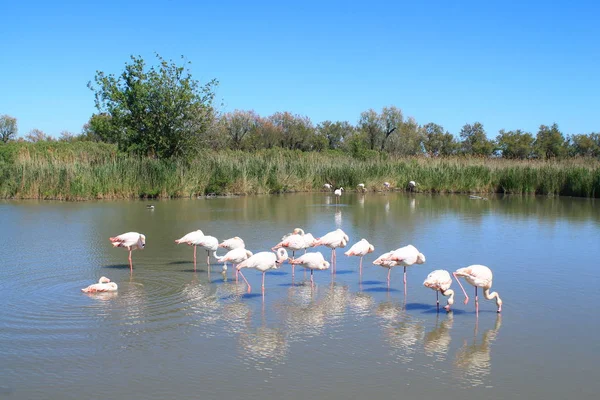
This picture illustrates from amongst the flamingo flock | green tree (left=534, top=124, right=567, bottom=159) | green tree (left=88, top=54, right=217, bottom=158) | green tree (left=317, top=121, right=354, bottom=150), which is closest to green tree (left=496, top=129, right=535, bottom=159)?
green tree (left=534, top=124, right=567, bottom=159)

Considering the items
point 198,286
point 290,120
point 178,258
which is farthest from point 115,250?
point 290,120

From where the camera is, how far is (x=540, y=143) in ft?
209

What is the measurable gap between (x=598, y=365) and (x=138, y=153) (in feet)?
77.4

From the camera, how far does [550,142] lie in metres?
63.2

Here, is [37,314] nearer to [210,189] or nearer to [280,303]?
[280,303]

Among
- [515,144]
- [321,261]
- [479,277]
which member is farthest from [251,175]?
[515,144]

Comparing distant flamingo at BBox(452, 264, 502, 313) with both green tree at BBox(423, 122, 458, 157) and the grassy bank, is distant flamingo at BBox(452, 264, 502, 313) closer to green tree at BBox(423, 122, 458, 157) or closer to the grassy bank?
the grassy bank

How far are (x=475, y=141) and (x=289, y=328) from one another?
66231mm

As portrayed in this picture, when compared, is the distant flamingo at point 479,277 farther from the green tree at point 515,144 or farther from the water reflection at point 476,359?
the green tree at point 515,144

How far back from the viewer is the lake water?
17.1 ft

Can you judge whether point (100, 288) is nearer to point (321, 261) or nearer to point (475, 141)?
point (321, 261)

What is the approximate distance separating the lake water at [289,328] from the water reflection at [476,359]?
0.06 ft

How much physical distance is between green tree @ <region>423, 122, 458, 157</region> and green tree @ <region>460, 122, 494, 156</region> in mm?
1305

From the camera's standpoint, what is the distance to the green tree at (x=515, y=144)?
2504 inches
